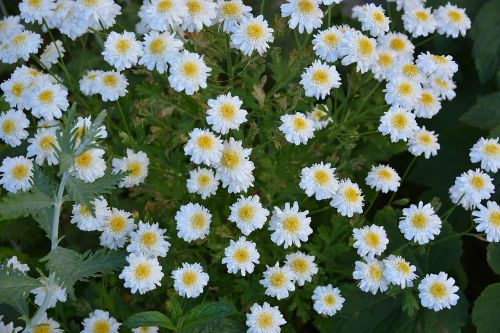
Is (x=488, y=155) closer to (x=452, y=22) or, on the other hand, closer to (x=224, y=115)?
(x=452, y=22)

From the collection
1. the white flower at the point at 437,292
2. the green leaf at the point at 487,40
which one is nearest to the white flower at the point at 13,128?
the white flower at the point at 437,292

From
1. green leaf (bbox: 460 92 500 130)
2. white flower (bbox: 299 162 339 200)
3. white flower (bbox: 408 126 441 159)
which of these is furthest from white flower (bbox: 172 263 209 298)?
green leaf (bbox: 460 92 500 130)

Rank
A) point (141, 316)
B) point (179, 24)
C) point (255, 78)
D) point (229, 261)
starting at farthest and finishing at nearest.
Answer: point (255, 78) < point (179, 24) < point (229, 261) < point (141, 316)

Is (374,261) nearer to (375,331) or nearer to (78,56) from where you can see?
(375,331)

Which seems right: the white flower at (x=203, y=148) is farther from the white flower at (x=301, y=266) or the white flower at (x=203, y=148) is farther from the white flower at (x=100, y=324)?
the white flower at (x=100, y=324)

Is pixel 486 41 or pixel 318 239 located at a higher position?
pixel 486 41

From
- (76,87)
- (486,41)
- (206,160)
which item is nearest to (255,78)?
(206,160)

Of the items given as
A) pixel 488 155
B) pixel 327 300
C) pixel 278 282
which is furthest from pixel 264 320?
pixel 488 155

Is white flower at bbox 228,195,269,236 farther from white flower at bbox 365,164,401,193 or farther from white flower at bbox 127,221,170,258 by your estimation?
white flower at bbox 365,164,401,193
